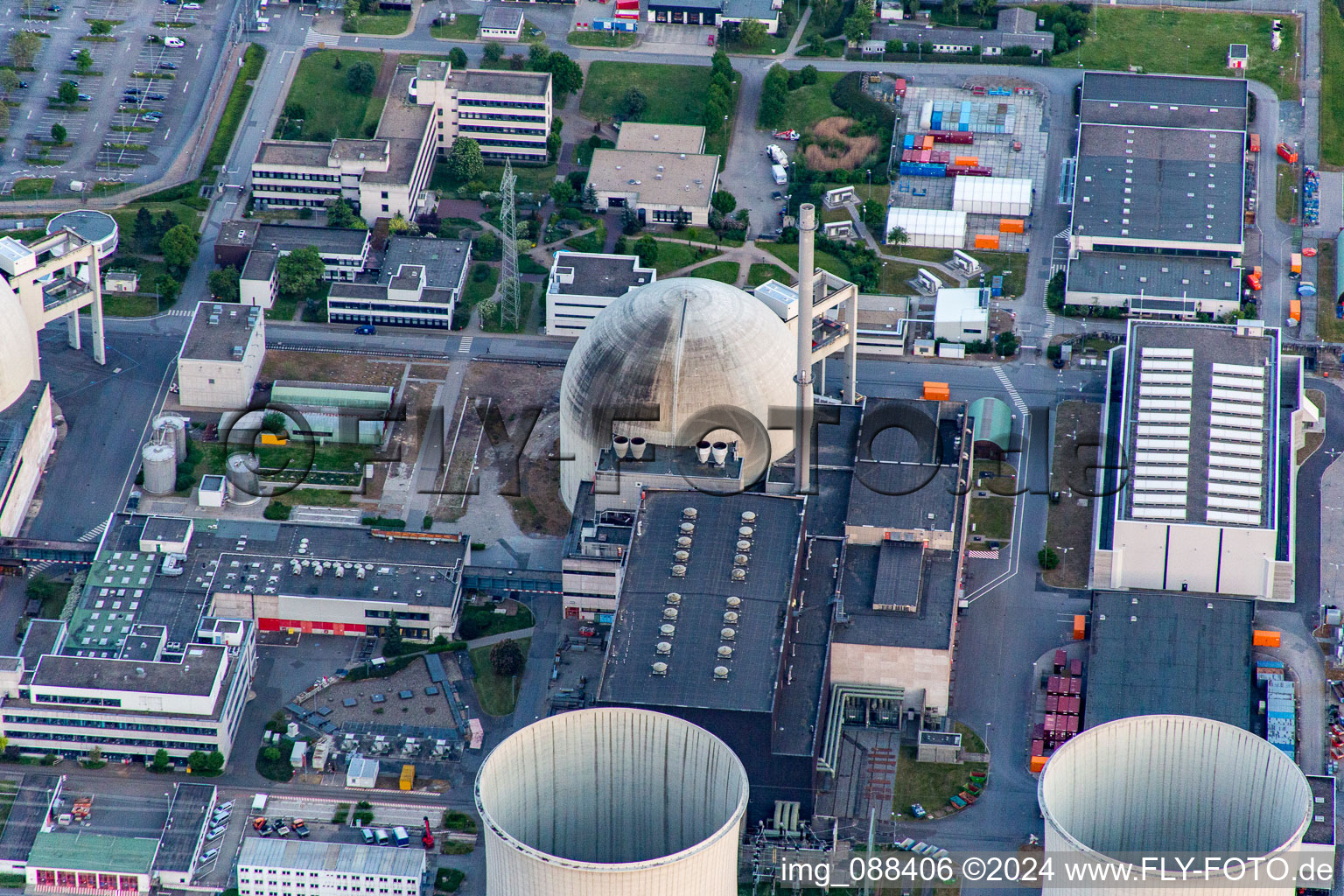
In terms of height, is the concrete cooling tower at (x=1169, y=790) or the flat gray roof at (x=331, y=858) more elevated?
the concrete cooling tower at (x=1169, y=790)

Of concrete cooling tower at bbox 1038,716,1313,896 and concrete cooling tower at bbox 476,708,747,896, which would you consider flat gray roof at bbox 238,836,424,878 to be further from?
concrete cooling tower at bbox 1038,716,1313,896

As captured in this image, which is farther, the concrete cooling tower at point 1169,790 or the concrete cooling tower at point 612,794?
the concrete cooling tower at point 1169,790

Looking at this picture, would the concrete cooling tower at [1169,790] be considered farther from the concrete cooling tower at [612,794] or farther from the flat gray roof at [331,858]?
the flat gray roof at [331,858]

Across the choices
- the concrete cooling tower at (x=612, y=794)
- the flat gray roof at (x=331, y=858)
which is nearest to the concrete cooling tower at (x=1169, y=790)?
the concrete cooling tower at (x=612, y=794)

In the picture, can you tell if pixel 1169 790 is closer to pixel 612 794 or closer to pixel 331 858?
pixel 612 794

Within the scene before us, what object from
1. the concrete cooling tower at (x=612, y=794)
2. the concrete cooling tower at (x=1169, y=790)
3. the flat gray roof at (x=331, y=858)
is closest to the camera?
the concrete cooling tower at (x=612, y=794)

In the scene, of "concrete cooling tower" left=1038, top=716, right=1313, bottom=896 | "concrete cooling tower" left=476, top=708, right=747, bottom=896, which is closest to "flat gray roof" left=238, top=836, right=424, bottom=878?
"concrete cooling tower" left=476, top=708, right=747, bottom=896

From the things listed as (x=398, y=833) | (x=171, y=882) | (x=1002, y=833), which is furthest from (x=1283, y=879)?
(x=171, y=882)
